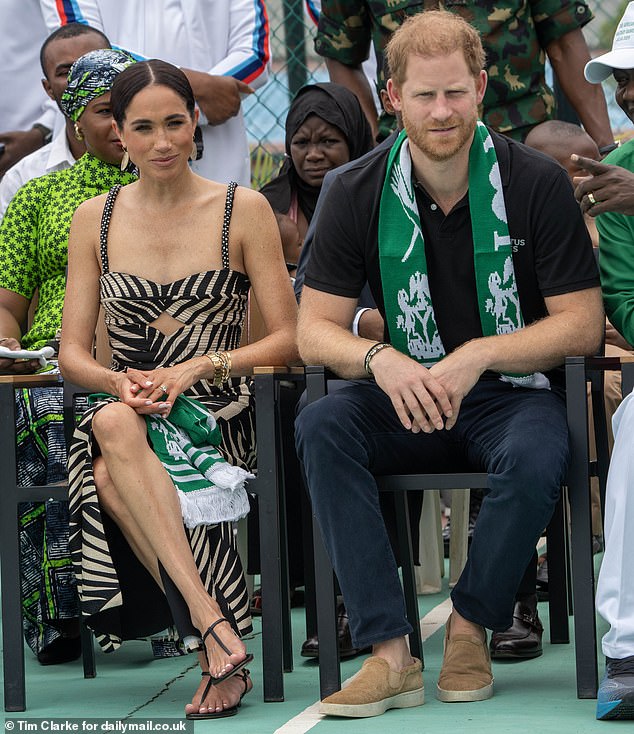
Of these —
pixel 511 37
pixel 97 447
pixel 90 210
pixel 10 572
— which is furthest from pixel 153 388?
pixel 511 37

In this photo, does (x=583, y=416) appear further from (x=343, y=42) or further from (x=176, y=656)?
(x=343, y=42)

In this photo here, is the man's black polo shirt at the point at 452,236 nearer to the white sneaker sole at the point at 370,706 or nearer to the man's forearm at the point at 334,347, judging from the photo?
the man's forearm at the point at 334,347

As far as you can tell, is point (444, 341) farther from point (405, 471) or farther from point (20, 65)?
point (20, 65)

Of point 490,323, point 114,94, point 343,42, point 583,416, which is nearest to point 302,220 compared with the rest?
point 343,42

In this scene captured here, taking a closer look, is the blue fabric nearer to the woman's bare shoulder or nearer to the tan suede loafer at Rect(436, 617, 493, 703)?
the tan suede loafer at Rect(436, 617, 493, 703)

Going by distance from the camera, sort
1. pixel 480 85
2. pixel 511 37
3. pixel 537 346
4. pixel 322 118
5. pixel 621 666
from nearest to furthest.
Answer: pixel 621 666 → pixel 537 346 → pixel 480 85 → pixel 322 118 → pixel 511 37

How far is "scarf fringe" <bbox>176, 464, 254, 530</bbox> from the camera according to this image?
3.71 meters

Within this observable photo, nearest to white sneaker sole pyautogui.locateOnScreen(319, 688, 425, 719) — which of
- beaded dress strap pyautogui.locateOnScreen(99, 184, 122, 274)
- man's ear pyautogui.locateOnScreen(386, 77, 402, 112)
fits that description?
beaded dress strap pyautogui.locateOnScreen(99, 184, 122, 274)

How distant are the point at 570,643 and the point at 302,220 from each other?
1.99 meters

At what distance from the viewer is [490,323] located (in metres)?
3.83

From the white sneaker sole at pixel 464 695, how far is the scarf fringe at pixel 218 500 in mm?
691

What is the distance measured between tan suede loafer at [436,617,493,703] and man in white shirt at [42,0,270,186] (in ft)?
9.37

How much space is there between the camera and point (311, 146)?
5402mm

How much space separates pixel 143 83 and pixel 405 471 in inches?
53.2
